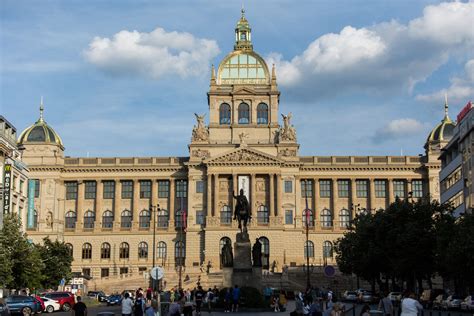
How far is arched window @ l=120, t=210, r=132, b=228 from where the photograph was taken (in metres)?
143

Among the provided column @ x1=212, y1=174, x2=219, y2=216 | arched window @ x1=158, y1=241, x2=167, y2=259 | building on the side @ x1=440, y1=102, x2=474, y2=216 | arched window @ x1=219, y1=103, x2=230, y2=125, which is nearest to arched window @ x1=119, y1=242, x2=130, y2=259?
arched window @ x1=158, y1=241, x2=167, y2=259

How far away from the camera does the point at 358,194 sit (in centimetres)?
14412

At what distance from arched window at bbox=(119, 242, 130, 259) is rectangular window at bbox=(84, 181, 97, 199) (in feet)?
34.9

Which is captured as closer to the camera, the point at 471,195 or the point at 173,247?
the point at 471,195

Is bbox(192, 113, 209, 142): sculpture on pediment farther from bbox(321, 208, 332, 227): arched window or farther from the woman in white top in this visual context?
the woman in white top

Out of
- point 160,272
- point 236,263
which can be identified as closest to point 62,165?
point 236,263

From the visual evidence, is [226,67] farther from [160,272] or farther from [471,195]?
[160,272]

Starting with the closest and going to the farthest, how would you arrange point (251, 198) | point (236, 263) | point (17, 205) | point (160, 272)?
point (160, 272), point (236, 263), point (17, 205), point (251, 198)

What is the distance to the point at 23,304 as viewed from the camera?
61.0 meters

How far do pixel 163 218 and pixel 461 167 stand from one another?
59275mm

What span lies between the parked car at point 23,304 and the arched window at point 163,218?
78851 mm

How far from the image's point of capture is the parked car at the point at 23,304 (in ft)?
195

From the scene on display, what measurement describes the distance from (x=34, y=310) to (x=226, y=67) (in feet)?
296

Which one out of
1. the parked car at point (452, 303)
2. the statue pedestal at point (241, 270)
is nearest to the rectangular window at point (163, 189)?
the parked car at point (452, 303)
